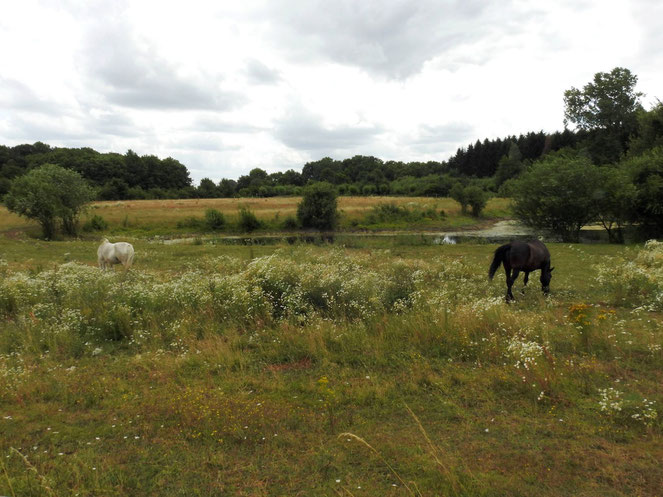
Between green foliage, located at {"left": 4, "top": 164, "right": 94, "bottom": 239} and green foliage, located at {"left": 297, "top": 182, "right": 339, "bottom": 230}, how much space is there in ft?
84.0

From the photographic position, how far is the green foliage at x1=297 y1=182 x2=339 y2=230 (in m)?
55.2

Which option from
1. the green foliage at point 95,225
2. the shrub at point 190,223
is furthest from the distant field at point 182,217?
the green foliage at point 95,225

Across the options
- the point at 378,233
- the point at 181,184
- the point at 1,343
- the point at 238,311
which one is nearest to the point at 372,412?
the point at 238,311

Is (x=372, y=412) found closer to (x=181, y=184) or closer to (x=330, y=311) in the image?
(x=330, y=311)

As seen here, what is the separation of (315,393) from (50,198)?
45.1 metres

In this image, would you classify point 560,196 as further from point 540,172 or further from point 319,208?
point 319,208

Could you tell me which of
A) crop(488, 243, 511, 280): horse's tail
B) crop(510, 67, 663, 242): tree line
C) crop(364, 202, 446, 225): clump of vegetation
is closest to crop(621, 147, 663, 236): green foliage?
crop(510, 67, 663, 242): tree line

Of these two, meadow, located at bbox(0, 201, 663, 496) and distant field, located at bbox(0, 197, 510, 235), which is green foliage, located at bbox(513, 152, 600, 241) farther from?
meadow, located at bbox(0, 201, 663, 496)

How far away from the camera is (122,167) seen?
4815 inches

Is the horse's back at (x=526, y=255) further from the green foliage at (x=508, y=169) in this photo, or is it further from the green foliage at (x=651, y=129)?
the green foliage at (x=508, y=169)

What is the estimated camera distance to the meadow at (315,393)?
13.5 feet

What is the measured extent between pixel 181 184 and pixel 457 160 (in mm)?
96088

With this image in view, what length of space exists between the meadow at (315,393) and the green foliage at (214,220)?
4555 cm

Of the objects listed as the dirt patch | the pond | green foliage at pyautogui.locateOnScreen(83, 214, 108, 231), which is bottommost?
the pond
